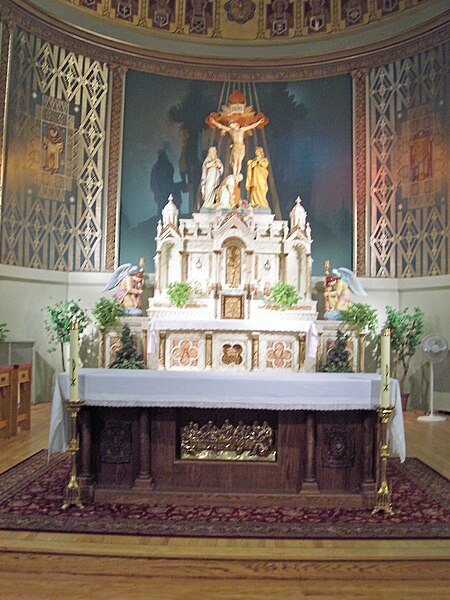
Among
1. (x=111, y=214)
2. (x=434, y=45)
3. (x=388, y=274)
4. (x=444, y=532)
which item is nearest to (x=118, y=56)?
(x=111, y=214)

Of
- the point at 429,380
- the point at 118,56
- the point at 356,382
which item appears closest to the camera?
the point at 356,382

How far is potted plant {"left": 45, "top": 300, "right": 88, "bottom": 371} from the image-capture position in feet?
35.6

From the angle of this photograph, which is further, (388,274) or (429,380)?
(388,274)

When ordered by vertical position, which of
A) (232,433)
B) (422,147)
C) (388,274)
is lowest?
(232,433)

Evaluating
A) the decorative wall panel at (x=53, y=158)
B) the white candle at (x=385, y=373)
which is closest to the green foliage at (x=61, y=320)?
the decorative wall panel at (x=53, y=158)

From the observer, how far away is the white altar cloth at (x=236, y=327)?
10242 mm

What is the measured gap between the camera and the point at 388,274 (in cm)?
1234

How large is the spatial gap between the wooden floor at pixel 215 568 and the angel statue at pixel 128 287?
7029 millimetres

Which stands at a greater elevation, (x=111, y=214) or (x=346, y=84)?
(x=346, y=84)

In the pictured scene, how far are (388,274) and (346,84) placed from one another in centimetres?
433

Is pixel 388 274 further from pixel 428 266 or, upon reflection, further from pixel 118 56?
pixel 118 56

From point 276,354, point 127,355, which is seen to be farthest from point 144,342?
point 276,354

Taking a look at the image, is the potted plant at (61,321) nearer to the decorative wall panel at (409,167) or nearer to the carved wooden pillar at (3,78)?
the carved wooden pillar at (3,78)

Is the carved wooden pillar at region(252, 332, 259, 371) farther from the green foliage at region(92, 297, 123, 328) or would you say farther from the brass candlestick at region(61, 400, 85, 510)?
→ the brass candlestick at region(61, 400, 85, 510)
